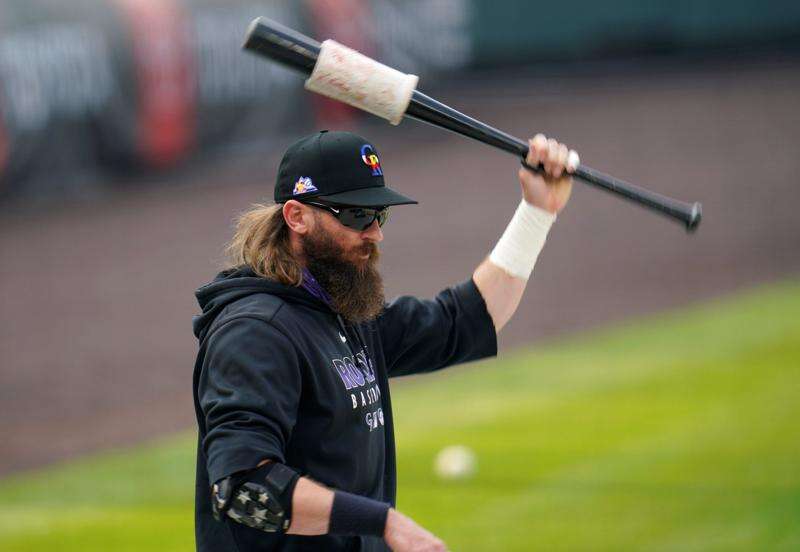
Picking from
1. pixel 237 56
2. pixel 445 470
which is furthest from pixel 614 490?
pixel 237 56

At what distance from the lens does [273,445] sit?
10.9 feet

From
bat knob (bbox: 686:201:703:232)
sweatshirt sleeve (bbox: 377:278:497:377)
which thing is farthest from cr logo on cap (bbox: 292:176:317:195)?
bat knob (bbox: 686:201:703:232)

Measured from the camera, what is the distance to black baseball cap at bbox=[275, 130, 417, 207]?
3.72 metres

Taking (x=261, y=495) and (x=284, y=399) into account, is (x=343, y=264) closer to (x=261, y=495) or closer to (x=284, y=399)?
(x=284, y=399)

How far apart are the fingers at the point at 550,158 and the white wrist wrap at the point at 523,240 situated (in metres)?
0.26

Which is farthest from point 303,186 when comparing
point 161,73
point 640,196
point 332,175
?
point 161,73

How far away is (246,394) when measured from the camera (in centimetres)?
337

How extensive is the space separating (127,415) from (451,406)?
2.59 meters

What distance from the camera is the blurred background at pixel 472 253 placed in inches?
310

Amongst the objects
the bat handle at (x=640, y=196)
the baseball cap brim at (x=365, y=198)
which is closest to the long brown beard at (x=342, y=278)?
the baseball cap brim at (x=365, y=198)

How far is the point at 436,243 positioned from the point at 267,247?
12.6m

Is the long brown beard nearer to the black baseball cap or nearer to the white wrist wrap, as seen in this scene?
the black baseball cap

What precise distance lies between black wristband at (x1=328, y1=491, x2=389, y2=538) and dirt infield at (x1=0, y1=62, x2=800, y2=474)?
6.36 metres

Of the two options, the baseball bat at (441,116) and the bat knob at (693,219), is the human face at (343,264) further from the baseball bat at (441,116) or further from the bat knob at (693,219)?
the bat knob at (693,219)
